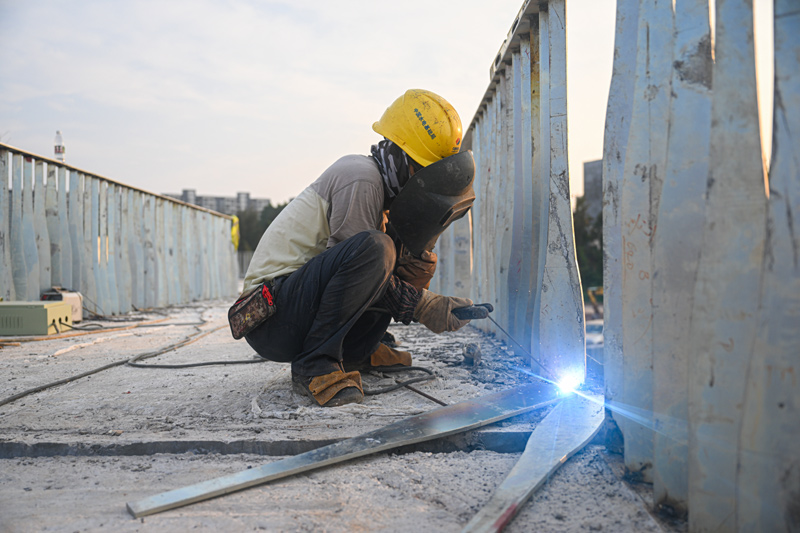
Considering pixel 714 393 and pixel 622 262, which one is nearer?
pixel 714 393

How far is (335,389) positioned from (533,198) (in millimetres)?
1545

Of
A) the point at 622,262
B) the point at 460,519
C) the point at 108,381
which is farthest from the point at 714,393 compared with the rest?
the point at 108,381

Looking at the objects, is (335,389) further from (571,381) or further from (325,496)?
(571,381)

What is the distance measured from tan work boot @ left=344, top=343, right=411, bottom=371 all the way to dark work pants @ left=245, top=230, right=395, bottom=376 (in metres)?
0.48

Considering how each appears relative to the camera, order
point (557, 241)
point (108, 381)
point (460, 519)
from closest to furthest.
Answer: point (460, 519), point (557, 241), point (108, 381)

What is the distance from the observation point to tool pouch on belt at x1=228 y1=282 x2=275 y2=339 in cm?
231

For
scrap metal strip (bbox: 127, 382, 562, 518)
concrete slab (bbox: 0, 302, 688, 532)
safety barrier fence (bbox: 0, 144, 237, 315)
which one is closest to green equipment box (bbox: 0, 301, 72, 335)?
safety barrier fence (bbox: 0, 144, 237, 315)

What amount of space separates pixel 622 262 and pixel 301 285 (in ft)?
4.48

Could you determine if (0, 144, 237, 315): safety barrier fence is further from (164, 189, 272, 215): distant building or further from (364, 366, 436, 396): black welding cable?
(164, 189, 272, 215): distant building

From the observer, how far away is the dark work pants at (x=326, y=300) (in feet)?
7.23

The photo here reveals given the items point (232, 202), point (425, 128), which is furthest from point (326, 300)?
point (232, 202)

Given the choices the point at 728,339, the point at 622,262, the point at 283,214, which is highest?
the point at 283,214

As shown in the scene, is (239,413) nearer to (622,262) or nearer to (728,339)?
(622,262)

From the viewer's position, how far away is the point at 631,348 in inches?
55.1
